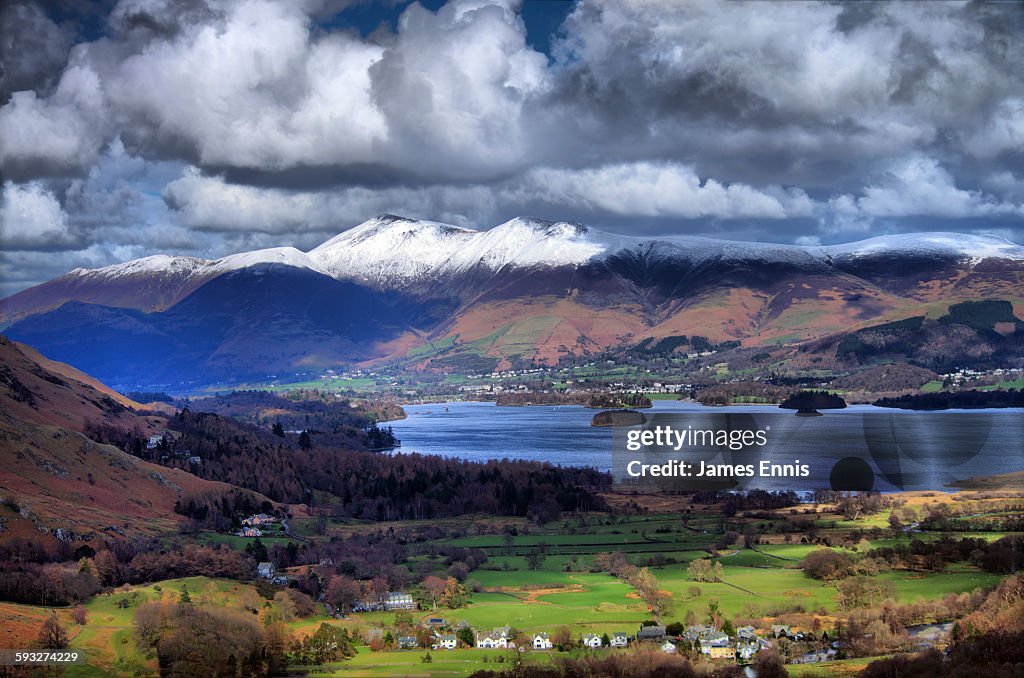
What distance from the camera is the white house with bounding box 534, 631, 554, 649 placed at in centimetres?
2803

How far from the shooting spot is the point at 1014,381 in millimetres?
96312

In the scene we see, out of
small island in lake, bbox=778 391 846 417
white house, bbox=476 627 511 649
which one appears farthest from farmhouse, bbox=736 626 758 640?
small island in lake, bbox=778 391 846 417

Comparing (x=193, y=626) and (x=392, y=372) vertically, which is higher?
(x=392, y=372)

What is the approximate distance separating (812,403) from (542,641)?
67404 mm

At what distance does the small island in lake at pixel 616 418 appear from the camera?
91.3 meters

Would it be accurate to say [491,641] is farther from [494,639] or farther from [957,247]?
[957,247]

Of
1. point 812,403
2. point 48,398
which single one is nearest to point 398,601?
point 48,398

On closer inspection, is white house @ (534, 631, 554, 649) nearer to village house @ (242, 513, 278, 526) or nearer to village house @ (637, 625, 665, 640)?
village house @ (637, 625, 665, 640)

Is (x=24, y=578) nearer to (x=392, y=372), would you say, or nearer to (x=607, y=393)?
(x=607, y=393)

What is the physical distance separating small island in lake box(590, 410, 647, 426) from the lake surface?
1.20 meters

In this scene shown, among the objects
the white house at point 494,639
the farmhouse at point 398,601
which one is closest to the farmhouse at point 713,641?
the white house at point 494,639

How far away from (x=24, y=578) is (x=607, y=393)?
83.4m

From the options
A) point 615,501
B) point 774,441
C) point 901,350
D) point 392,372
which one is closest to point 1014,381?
point 901,350

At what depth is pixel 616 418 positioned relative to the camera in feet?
309
